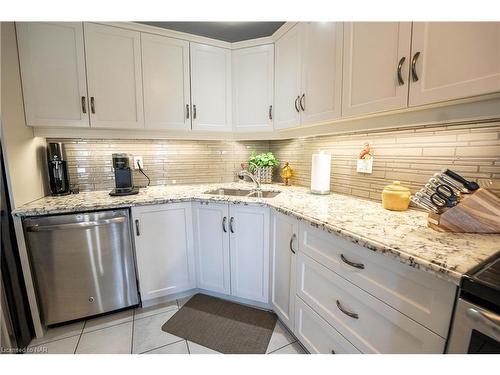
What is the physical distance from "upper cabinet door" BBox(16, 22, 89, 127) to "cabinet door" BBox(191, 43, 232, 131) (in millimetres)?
828

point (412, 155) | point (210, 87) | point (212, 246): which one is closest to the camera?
point (412, 155)

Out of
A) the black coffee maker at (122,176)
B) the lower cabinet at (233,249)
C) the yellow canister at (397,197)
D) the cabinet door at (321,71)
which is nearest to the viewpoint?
the yellow canister at (397,197)

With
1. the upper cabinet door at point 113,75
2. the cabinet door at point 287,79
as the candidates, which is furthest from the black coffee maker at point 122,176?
the cabinet door at point 287,79

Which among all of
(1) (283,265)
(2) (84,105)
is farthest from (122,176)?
(1) (283,265)

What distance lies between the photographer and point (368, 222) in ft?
3.45

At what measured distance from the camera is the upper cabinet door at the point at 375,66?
3.31 ft

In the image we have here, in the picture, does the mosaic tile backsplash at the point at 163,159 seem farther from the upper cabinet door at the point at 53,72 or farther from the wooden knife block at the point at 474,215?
the wooden knife block at the point at 474,215

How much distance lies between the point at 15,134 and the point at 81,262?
93 centimetres

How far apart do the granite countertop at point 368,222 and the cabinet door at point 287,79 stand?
65 cm

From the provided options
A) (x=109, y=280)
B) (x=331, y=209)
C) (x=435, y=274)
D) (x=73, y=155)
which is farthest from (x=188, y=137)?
(x=435, y=274)

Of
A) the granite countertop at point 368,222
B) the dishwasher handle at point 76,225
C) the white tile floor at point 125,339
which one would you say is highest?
the granite countertop at point 368,222

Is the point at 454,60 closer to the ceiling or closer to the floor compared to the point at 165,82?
closer to the floor

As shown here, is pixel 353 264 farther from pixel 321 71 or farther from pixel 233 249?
pixel 321 71
